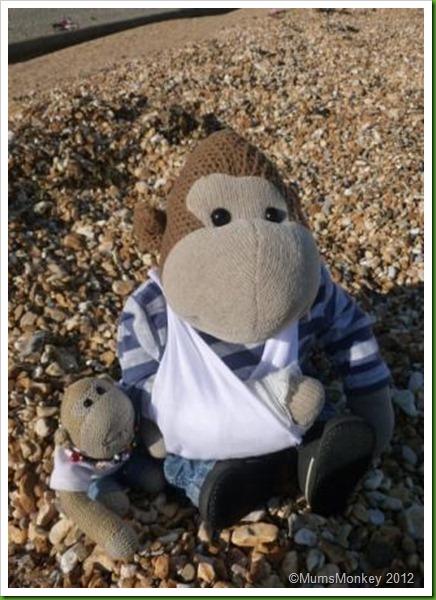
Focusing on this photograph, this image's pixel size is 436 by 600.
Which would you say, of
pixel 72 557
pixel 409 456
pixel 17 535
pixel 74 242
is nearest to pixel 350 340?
pixel 409 456

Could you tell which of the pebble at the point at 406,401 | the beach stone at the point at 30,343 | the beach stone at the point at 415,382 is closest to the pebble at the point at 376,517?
the pebble at the point at 406,401

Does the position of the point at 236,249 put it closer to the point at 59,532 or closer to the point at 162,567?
the point at 162,567

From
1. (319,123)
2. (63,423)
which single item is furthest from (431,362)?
(319,123)

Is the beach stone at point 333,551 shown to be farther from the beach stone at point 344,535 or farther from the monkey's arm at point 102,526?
the monkey's arm at point 102,526

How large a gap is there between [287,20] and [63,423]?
4.28 metres

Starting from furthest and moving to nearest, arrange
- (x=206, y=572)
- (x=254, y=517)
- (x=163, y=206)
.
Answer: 1. (x=163, y=206)
2. (x=254, y=517)
3. (x=206, y=572)

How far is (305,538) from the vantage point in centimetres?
168

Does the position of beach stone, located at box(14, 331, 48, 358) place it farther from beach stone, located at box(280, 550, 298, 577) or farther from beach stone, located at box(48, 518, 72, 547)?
beach stone, located at box(280, 550, 298, 577)

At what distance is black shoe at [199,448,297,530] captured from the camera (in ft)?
4.86

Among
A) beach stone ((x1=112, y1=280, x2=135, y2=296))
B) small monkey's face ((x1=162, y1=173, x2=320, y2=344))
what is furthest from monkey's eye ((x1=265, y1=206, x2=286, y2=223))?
beach stone ((x1=112, y1=280, x2=135, y2=296))

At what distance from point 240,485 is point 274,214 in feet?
1.97

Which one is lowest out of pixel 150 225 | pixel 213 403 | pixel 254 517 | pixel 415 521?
pixel 415 521

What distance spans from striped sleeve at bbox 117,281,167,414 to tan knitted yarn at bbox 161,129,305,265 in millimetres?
213

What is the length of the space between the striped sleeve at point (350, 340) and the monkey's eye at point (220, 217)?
1.43 ft
